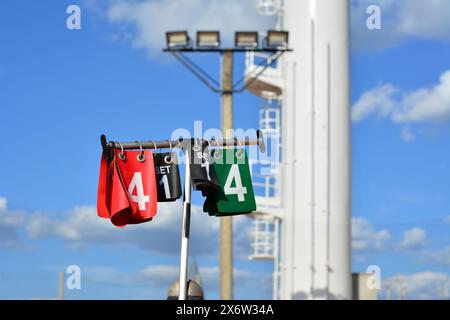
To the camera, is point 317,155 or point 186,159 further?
point 317,155

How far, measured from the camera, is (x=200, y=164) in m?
15.0

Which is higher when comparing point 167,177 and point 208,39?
point 208,39

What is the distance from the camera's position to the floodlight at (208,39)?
2736 centimetres

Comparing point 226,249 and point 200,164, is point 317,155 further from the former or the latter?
point 200,164

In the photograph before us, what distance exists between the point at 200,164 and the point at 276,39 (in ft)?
44.4

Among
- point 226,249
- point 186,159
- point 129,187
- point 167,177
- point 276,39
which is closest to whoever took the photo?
point 186,159

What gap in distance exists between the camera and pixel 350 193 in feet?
107

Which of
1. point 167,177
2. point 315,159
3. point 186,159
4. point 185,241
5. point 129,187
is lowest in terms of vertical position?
point 185,241

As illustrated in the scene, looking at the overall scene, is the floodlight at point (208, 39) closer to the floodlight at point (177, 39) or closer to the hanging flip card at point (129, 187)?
the floodlight at point (177, 39)

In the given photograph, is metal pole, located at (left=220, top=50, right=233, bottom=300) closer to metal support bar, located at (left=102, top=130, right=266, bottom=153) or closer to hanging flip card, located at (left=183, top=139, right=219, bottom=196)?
metal support bar, located at (left=102, top=130, right=266, bottom=153)

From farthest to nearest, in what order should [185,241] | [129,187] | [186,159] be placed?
[129,187]
[186,159]
[185,241]

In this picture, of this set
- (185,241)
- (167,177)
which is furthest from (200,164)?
(185,241)

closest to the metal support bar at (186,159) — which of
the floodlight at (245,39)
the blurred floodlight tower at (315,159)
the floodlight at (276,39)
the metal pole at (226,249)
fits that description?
the metal pole at (226,249)
